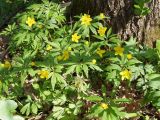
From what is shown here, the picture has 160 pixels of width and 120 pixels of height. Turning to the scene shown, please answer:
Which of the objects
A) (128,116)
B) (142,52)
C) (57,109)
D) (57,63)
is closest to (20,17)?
(57,63)

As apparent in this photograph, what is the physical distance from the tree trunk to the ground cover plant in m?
0.09

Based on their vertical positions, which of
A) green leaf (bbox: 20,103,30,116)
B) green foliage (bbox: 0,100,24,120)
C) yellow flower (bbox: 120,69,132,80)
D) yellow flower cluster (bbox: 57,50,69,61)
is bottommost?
green leaf (bbox: 20,103,30,116)

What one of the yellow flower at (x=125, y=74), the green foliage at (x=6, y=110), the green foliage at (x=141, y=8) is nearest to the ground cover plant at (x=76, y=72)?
the yellow flower at (x=125, y=74)

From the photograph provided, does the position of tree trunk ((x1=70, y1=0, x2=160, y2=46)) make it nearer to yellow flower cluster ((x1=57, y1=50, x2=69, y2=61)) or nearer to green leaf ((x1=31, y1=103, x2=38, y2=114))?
yellow flower cluster ((x1=57, y1=50, x2=69, y2=61))

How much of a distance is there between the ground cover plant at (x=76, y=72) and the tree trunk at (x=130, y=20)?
92 millimetres

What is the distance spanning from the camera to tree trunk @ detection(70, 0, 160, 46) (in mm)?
2643

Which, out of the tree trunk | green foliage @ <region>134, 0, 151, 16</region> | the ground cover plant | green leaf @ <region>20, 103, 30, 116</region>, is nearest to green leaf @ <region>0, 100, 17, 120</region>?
the ground cover plant

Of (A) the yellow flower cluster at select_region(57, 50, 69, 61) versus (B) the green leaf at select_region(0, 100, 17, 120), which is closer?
(B) the green leaf at select_region(0, 100, 17, 120)

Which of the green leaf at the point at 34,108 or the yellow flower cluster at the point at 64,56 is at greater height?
the yellow flower cluster at the point at 64,56

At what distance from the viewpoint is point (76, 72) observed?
2227 mm

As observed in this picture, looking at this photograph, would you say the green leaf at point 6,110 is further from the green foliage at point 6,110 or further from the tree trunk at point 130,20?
the tree trunk at point 130,20

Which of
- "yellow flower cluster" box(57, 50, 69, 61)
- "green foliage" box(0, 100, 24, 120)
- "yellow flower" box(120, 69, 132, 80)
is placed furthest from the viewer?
"yellow flower cluster" box(57, 50, 69, 61)

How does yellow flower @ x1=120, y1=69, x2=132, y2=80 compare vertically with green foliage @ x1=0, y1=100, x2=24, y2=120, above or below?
below

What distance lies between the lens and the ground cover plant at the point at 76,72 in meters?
2.24
